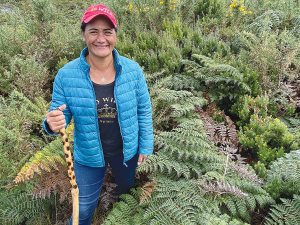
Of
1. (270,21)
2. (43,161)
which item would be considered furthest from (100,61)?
(270,21)

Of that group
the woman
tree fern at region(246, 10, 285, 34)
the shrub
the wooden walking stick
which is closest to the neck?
the woman

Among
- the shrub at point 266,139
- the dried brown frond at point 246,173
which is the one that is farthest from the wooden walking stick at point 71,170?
the shrub at point 266,139

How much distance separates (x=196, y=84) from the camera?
3.55m

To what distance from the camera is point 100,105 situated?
1.91m

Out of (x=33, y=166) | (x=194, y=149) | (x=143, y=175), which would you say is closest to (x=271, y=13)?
(x=194, y=149)

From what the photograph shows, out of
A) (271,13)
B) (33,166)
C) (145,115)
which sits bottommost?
(33,166)

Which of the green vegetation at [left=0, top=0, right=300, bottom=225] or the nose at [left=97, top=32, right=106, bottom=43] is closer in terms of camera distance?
the nose at [left=97, top=32, right=106, bottom=43]

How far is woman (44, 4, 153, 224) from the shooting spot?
5.97 ft

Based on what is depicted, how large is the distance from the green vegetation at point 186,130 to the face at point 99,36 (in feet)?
3.94

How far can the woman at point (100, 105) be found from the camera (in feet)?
5.97

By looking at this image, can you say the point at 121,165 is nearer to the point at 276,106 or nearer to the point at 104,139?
the point at 104,139

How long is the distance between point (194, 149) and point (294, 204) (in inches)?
41.6

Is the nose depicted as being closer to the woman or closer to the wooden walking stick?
the woman

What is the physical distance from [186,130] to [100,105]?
110 cm
